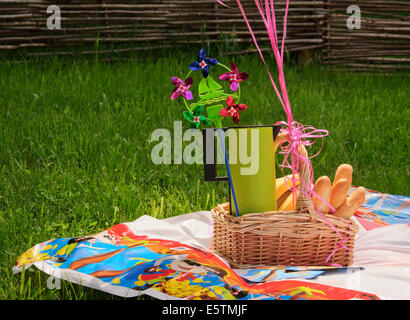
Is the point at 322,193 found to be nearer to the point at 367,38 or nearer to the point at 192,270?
the point at 192,270

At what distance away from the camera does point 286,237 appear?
5.41ft

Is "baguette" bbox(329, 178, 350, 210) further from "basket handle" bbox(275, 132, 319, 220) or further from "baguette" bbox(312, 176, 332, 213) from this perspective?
"basket handle" bbox(275, 132, 319, 220)

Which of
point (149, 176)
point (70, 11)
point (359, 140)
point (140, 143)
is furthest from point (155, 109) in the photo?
point (70, 11)

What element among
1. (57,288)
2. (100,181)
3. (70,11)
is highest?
(70,11)

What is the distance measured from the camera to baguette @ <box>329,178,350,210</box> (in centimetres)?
176

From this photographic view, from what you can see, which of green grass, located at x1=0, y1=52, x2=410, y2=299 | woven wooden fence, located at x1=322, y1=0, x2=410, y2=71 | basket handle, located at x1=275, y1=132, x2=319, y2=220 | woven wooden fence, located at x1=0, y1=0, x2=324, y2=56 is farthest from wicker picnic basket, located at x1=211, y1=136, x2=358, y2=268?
woven wooden fence, located at x1=322, y1=0, x2=410, y2=71

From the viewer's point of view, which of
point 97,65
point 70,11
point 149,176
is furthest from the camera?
point 70,11

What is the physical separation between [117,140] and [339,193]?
1566mm

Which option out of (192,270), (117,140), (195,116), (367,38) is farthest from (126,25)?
(192,270)

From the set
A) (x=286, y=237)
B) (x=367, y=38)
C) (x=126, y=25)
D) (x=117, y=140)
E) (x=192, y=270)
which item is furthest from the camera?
(x=367, y=38)

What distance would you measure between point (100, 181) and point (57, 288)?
1.01 metres

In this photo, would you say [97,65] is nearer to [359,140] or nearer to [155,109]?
[155,109]

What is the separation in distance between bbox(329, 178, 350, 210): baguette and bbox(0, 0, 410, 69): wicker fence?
2.97m

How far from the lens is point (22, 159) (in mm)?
2852
